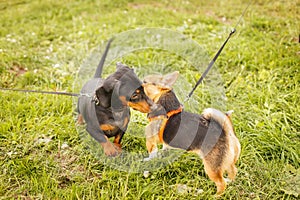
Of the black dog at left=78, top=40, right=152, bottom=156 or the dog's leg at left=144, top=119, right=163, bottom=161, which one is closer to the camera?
the black dog at left=78, top=40, right=152, bottom=156

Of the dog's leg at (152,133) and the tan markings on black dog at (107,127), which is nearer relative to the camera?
the dog's leg at (152,133)

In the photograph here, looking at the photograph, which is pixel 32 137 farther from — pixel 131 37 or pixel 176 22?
pixel 176 22

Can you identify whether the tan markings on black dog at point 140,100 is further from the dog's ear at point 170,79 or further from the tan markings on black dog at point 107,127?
the tan markings on black dog at point 107,127

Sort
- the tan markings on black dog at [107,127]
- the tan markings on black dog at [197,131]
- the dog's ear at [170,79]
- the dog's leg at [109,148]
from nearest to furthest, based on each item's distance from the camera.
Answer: the tan markings on black dog at [197,131] < the dog's ear at [170,79] < the tan markings on black dog at [107,127] < the dog's leg at [109,148]

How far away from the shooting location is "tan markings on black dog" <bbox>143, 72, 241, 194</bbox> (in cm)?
238

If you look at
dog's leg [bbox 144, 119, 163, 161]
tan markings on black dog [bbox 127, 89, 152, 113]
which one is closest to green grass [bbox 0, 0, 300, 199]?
dog's leg [bbox 144, 119, 163, 161]

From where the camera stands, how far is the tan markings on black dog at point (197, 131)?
7.79 feet

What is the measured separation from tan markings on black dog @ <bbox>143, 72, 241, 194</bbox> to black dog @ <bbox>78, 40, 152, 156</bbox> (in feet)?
0.38

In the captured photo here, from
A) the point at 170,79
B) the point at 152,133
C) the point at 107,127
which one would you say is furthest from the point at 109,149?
the point at 170,79

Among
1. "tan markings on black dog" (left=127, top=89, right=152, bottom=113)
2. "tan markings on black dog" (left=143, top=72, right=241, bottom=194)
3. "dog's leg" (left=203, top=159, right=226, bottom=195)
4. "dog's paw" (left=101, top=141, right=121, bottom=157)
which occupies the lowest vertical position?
"dog's paw" (left=101, top=141, right=121, bottom=157)

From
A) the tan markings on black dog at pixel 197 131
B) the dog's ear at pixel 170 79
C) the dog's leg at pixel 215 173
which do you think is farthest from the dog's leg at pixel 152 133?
the dog's leg at pixel 215 173

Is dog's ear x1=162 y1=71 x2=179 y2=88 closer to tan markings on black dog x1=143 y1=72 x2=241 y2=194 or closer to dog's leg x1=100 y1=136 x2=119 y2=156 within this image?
tan markings on black dog x1=143 y1=72 x2=241 y2=194

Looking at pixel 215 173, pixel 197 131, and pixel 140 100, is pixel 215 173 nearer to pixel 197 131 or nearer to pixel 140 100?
pixel 197 131

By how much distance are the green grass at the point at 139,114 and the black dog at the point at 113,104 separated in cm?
31
